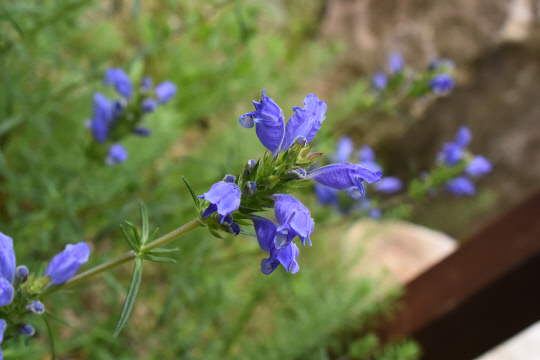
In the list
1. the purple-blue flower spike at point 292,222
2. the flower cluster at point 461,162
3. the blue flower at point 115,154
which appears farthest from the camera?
the flower cluster at point 461,162

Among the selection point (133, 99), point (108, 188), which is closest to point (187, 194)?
point (108, 188)

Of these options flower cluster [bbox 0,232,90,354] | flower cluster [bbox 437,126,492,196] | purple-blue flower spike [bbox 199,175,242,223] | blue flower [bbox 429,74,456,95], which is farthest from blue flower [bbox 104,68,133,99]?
flower cluster [bbox 437,126,492,196]

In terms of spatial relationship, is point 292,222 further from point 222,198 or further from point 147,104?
point 147,104

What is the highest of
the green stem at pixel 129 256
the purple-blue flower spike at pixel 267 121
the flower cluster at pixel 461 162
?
the flower cluster at pixel 461 162

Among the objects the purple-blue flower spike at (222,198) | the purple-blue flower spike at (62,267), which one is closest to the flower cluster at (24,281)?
the purple-blue flower spike at (62,267)

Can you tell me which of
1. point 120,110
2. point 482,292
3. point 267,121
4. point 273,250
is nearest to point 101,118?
point 120,110

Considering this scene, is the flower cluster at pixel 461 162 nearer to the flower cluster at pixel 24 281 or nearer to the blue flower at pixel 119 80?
the blue flower at pixel 119 80

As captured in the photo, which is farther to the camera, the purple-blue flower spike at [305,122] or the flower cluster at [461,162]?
the flower cluster at [461,162]

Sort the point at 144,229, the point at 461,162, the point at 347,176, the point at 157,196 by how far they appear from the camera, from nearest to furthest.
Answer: the point at 347,176, the point at 144,229, the point at 461,162, the point at 157,196
